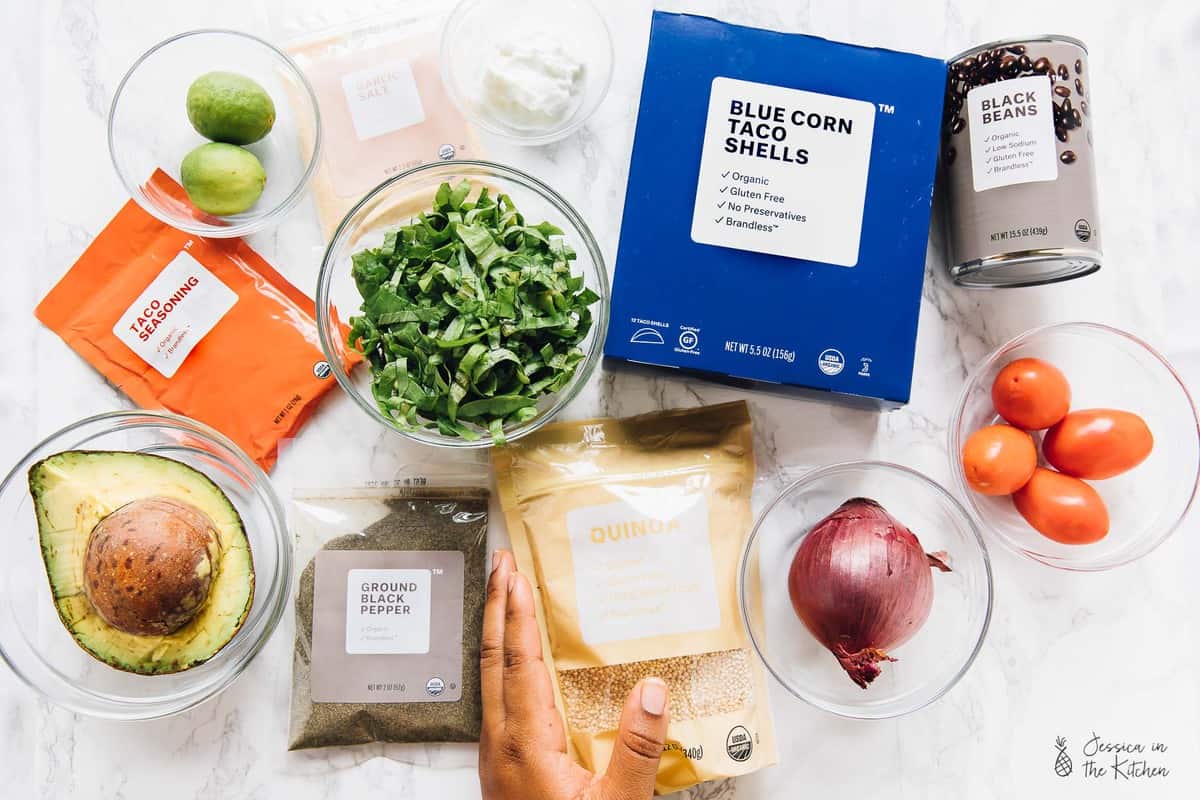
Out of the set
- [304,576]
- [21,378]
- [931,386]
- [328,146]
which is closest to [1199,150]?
[931,386]

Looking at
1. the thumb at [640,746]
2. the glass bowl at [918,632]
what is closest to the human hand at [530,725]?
the thumb at [640,746]

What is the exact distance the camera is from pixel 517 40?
1.14 meters

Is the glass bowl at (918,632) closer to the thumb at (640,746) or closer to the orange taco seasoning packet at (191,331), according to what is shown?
the thumb at (640,746)

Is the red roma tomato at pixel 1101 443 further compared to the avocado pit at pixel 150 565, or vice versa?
the red roma tomato at pixel 1101 443

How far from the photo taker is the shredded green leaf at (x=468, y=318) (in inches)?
38.4

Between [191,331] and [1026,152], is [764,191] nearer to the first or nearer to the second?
[1026,152]

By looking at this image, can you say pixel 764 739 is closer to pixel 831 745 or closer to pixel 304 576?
pixel 831 745

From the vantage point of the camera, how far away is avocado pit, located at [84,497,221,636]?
0.91m

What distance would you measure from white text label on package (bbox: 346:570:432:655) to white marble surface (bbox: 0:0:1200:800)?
0.11 metres

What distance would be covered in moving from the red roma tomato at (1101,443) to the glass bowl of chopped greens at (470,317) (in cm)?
62

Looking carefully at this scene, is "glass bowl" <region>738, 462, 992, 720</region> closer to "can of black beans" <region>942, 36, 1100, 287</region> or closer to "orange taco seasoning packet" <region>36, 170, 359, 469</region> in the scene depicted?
"can of black beans" <region>942, 36, 1100, 287</region>

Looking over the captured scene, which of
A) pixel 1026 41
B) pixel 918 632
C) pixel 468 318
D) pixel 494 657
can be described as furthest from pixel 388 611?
pixel 1026 41

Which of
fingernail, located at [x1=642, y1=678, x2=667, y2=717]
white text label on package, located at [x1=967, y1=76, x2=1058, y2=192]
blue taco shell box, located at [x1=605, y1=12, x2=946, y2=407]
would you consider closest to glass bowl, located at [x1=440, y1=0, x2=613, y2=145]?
blue taco shell box, located at [x1=605, y1=12, x2=946, y2=407]

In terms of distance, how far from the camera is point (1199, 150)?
1.25m
